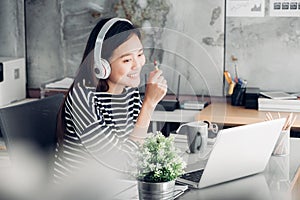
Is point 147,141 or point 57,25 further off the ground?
point 57,25

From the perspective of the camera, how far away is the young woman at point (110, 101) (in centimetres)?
203

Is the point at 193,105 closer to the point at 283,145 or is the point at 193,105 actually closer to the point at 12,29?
the point at 283,145

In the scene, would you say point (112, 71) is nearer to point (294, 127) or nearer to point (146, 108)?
point (146, 108)

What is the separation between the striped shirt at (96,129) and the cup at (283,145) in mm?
559

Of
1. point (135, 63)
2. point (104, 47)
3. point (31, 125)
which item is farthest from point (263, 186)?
point (31, 125)

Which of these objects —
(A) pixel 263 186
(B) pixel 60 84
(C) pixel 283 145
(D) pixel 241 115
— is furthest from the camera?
(B) pixel 60 84

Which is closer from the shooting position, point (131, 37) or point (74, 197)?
point (74, 197)

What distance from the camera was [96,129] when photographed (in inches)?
81.1

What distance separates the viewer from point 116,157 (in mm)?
1999

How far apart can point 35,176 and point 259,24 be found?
207cm

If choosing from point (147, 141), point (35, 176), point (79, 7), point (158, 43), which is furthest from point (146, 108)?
point (79, 7)

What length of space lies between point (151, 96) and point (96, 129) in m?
0.24

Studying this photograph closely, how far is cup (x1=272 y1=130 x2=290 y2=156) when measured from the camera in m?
2.29

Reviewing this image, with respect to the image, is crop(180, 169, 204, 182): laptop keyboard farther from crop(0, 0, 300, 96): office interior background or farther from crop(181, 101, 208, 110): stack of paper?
crop(0, 0, 300, 96): office interior background
